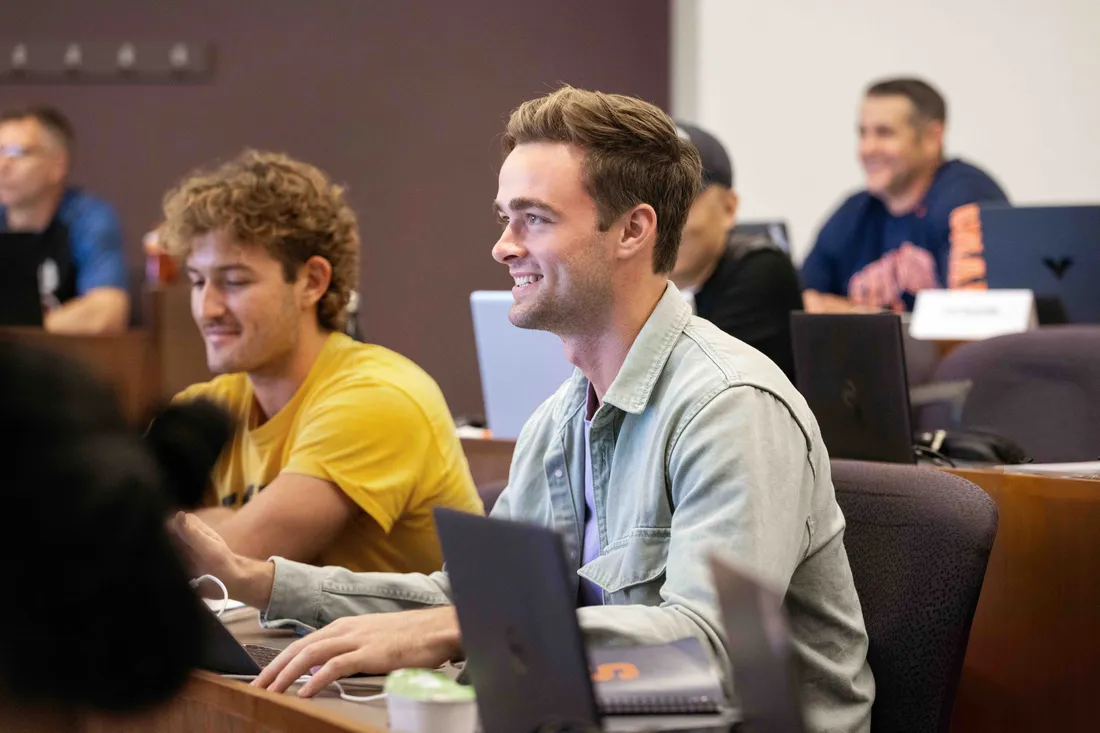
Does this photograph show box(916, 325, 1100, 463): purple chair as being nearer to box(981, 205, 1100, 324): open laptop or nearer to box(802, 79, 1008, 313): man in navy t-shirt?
box(981, 205, 1100, 324): open laptop

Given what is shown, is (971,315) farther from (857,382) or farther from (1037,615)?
(1037,615)

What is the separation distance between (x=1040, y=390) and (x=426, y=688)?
145 cm

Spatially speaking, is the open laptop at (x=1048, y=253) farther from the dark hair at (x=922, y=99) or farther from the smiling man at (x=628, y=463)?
the smiling man at (x=628, y=463)

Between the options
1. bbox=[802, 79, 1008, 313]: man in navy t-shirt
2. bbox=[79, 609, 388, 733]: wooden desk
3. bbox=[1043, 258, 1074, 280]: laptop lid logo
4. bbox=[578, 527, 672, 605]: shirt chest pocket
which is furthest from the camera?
bbox=[802, 79, 1008, 313]: man in navy t-shirt

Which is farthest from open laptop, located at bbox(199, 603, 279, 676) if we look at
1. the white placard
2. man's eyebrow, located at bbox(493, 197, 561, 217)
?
the white placard

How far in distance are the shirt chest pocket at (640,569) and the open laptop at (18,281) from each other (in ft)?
7.65

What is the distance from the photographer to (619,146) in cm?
150

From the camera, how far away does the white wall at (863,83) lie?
4.68 m

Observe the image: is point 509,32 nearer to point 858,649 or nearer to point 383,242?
point 383,242

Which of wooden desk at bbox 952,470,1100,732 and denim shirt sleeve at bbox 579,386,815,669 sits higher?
denim shirt sleeve at bbox 579,386,815,669

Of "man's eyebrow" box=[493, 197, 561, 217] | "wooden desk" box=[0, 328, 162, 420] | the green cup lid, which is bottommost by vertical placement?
the green cup lid

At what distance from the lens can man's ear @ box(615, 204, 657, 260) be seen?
150 centimetres

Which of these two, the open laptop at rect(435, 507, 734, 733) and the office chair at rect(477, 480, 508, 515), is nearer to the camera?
the open laptop at rect(435, 507, 734, 733)

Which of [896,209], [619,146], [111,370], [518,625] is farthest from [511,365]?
[896,209]
